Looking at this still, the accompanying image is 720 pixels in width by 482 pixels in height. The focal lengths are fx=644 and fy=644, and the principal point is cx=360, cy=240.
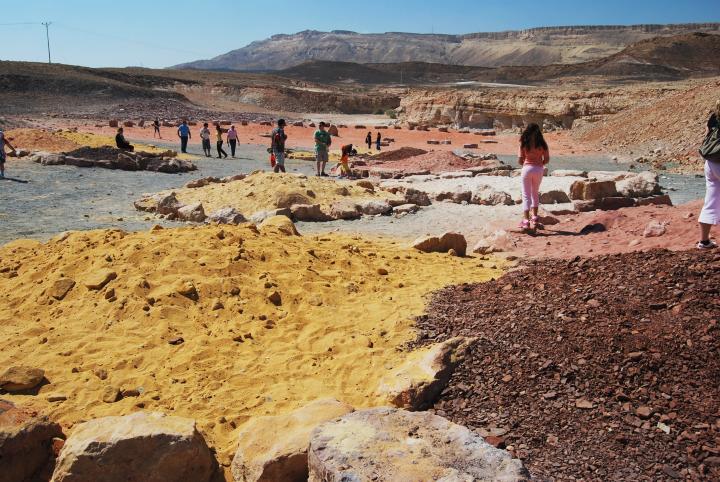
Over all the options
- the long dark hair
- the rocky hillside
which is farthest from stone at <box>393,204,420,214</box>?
the rocky hillside

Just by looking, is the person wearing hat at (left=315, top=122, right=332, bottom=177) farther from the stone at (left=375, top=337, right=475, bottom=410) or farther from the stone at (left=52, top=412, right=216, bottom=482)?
the stone at (left=52, top=412, right=216, bottom=482)

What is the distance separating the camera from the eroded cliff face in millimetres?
34969

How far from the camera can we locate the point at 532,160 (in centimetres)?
963

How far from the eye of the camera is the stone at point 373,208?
1253cm

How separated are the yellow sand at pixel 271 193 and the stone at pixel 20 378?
6948 mm

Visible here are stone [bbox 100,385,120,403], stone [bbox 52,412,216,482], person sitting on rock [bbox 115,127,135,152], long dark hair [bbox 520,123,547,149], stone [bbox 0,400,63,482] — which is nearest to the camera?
stone [bbox 52,412,216,482]

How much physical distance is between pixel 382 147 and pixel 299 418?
25.6 metres

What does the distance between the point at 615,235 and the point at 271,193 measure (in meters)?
6.45

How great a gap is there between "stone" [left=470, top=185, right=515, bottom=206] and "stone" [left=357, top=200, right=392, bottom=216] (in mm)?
2030

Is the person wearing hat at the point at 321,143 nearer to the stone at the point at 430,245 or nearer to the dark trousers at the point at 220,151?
the dark trousers at the point at 220,151

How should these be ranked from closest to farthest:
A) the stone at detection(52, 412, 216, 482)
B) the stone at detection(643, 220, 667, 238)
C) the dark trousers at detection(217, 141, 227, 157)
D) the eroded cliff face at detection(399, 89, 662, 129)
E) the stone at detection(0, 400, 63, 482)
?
the stone at detection(52, 412, 216, 482) < the stone at detection(0, 400, 63, 482) < the stone at detection(643, 220, 667, 238) < the dark trousers at detection(217, 141, 227, 157) < the eroded cliff face at detection(399, 89, 662, 129)

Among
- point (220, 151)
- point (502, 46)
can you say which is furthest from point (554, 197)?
point (502, 46)

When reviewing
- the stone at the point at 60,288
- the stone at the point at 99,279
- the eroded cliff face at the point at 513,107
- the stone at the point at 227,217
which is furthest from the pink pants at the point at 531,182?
the eroded cliff face at the point at 513,107

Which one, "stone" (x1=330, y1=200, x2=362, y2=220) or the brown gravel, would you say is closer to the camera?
the brown gravel
